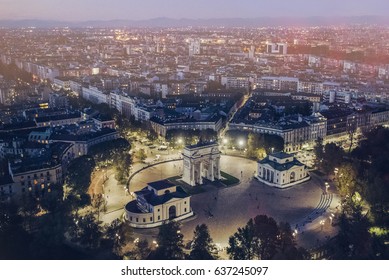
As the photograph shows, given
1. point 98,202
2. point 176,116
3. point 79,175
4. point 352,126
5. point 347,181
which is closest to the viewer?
point 98,202

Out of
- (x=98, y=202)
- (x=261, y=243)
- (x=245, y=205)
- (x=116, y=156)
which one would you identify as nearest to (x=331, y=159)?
(x=245, y=205)

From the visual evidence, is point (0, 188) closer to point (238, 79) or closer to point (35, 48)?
point (238, 79)

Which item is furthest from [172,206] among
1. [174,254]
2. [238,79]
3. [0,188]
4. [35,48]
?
[35,48]

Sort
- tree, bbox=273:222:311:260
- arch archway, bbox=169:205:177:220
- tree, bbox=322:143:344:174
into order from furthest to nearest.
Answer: tree, bbox=322:143:344:174, arch archway, bbox=169:205:177:220, tree, bbox=273:222:311:260

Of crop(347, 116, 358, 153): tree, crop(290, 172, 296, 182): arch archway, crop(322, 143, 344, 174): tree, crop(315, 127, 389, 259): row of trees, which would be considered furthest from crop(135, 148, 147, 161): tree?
crop(347, 116, 358, 153): tree

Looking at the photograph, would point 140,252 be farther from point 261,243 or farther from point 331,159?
point 331,159

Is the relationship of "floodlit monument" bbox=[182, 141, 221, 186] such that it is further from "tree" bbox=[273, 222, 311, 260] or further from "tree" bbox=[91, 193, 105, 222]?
"tree" bbox=[273, 222, 311, 260]

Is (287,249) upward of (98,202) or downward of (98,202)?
upward
